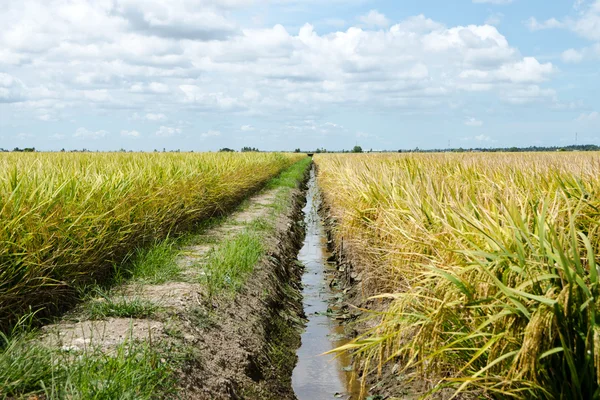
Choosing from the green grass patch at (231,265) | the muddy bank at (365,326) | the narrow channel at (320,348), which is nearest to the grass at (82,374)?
the narrow channel at (320,348)

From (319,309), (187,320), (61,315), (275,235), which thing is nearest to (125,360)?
(187,320)

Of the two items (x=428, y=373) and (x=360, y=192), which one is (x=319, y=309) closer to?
(x=360, y=192)

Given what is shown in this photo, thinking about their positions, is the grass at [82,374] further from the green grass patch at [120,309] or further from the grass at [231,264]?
the grass at [231,264]

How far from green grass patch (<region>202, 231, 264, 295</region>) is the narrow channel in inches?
38.3

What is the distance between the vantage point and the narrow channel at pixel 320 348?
493cm

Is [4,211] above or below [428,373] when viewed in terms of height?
above

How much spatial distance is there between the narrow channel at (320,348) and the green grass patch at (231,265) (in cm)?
97

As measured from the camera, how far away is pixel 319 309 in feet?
23.7

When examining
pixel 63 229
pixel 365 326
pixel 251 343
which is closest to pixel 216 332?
pixel 251 343

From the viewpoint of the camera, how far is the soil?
145 inches

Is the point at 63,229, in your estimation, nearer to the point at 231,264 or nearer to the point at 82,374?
the point at 231,264

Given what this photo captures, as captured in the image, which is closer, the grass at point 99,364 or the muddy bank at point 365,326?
the grass at point 99,364

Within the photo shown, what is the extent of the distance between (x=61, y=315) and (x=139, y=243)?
2.33 meters

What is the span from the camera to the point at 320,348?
19.3 feet
